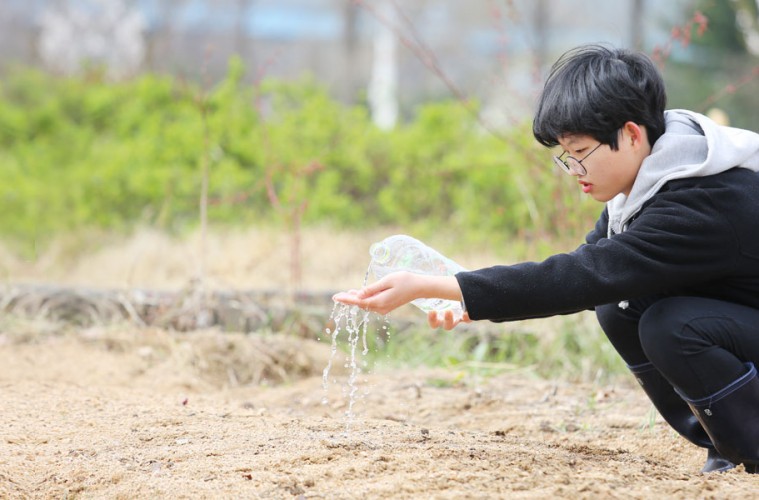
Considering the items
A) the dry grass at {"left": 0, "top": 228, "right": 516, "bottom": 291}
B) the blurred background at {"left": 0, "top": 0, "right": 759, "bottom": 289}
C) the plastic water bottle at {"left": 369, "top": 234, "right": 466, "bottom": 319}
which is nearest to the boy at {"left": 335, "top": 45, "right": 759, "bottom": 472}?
the plastic water bottle at {"left": 369, "top": 234, "right": 466, "bottom": 319}

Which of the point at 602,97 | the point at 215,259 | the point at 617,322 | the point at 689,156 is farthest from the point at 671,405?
the point at 215,259

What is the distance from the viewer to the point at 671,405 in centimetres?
249

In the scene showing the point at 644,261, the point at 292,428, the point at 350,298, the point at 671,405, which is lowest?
the point at 292,428

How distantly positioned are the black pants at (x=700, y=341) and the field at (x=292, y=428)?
23 centimetres

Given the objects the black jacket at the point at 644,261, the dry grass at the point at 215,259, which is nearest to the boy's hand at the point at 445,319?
the black jacket at the point at 644,261

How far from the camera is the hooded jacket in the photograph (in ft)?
6.72

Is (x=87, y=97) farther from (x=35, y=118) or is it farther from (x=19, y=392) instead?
(x=19, y=392)

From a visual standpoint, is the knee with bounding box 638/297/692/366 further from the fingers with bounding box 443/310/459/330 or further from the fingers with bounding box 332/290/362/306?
the fingers with bounding box 332/290/362/306

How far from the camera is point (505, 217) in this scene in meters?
6.61

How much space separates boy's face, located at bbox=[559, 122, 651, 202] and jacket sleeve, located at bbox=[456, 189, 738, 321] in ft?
0.56

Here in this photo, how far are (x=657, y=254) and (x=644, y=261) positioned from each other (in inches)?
1.4

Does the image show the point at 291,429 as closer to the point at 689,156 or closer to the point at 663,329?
the point at 663,329

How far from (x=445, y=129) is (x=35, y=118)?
4.20m

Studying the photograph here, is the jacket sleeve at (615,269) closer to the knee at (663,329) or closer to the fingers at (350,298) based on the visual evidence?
the knee at (663,329)
